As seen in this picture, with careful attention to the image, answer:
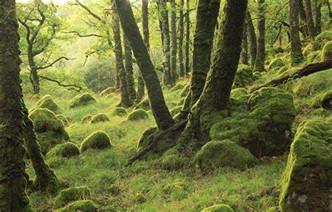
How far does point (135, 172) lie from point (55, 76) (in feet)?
77.0

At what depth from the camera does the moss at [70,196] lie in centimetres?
999

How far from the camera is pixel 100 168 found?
42.7ft

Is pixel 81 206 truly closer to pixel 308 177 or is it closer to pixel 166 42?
pixel 308 177

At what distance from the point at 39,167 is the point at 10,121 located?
135 inches

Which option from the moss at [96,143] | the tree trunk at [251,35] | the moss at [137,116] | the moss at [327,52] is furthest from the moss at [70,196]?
the tree trunk at [251,35]

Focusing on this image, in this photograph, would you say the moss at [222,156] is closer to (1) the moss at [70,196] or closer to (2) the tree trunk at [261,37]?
(1) the moss at [70,196]

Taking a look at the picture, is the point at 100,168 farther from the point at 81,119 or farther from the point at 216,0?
the point at 81,119

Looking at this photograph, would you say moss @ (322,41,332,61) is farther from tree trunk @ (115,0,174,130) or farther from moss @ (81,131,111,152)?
moss @ (81,131,111,152)

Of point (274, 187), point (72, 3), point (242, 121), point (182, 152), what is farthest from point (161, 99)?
→ point (72, 3)

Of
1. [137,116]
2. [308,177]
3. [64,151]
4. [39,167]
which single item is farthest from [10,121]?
[137,116]

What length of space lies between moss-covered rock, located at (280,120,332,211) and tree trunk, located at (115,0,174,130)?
20.3 feet

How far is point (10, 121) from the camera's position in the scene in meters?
7.86

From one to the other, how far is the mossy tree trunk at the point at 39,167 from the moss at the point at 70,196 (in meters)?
1.12

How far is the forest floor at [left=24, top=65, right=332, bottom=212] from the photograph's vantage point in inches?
331
